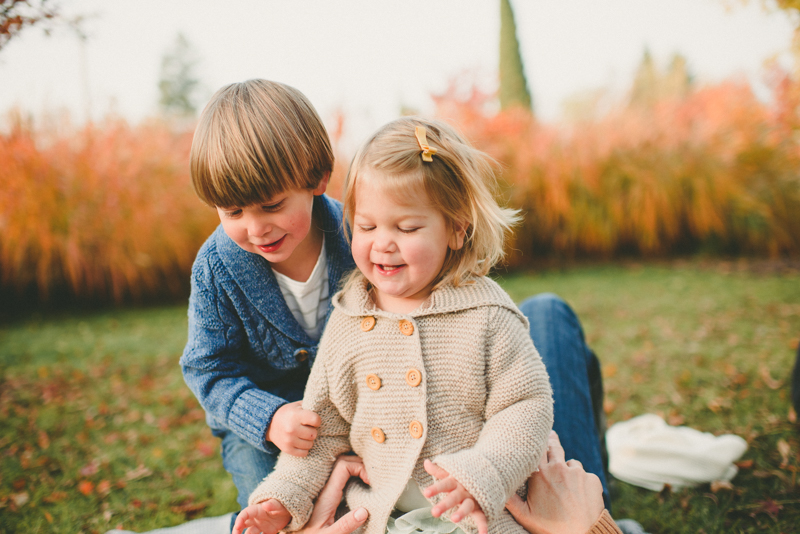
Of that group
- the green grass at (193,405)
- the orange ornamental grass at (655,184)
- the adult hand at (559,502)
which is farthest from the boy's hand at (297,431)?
the orange ornamental grass at (655,184)

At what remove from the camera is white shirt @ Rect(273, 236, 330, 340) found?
5.77 ft

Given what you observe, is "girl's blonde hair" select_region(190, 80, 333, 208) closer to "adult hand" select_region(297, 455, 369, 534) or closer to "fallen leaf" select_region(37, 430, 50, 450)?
"adult hand" select_region(297, 455, 369, 534)

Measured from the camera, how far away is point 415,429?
133 cm

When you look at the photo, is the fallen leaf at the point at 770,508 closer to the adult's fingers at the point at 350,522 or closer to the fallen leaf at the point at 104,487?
the adult's fingers at the point at 350,522

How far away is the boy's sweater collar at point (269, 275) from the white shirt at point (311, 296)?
51 millimetres

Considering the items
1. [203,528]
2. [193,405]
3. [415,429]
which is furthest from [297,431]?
[193,405]

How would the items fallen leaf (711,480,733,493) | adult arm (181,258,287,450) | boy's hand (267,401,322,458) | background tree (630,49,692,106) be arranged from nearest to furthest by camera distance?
1. boy's hand (267,401,322,458)
2. adult arm (181,258,287,450)
3. fallen leaf (711,480,733,493)
4. background tree (630,49,692,106)

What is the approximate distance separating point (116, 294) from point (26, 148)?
2.06 m

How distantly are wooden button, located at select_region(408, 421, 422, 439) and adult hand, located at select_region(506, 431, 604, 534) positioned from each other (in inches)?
13.5

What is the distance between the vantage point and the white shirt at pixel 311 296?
5.77 ft

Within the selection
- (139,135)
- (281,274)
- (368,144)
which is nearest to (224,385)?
(281,274)

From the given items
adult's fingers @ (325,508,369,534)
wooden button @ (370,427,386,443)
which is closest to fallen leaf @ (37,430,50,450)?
adult's fingers @ (325,508,369,534)

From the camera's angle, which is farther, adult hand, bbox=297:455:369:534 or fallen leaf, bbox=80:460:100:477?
fallen leaf, bbox=80:460:100:477

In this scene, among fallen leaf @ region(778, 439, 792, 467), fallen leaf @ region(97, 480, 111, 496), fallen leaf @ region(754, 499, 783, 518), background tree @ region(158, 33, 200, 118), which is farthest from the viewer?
background tree @ region(158, 33, 200, 118)
